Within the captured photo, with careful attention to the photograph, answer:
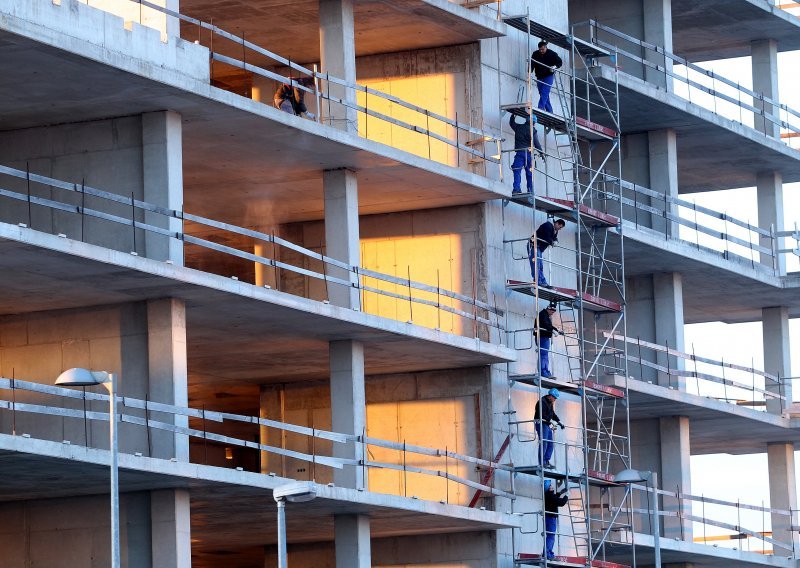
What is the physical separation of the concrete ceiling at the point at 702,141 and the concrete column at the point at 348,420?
11.9m

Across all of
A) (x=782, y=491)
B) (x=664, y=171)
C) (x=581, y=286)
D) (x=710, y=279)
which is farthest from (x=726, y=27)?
(x=581, y=286)

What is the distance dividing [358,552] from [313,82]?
9.64 m

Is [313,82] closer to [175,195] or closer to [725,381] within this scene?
[175,195]

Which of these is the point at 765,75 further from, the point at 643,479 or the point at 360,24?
the point at 360,24

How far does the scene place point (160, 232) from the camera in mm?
33781

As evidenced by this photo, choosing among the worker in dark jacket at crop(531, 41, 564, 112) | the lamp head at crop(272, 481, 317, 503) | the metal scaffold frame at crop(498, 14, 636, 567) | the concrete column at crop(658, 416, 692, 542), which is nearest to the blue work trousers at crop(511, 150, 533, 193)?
the metal scaffold frame at crop(498, 14, 636, 567)

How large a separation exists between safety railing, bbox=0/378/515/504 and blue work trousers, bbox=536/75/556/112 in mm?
7860

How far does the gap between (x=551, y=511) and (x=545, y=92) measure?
900 centimetres

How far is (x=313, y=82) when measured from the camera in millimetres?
42312

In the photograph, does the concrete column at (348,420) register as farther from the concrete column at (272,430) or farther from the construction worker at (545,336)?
the concrete column at (272,430)

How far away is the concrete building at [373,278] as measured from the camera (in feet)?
111

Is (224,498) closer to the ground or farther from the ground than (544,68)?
closer to the ground

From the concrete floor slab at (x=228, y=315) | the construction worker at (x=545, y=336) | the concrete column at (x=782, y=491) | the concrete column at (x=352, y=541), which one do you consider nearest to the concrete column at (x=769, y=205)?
the concrete column at (x=782, y=491)

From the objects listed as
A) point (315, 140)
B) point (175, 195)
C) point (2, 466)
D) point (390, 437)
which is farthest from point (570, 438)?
point (2, 466)
